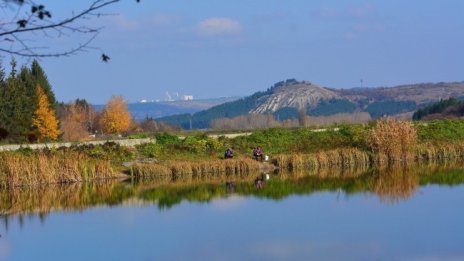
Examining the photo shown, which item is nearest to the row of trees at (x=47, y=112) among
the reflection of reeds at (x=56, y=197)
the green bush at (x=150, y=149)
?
the reflection of reeds at (x=56, y=197)

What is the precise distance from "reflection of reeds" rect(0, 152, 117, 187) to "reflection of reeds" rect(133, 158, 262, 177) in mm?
1245

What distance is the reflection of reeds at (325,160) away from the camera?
33.0 meters

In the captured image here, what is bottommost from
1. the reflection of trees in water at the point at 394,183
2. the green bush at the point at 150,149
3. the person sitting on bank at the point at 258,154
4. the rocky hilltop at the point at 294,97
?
the reflection of trees in water at the point at 394,183

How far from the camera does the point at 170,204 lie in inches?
954

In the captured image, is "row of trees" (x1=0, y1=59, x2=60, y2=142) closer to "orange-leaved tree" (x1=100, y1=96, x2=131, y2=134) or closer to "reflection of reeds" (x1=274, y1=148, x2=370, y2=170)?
"orange-leaved tree" (x1=100, y1=96, x2=131, y2=134)

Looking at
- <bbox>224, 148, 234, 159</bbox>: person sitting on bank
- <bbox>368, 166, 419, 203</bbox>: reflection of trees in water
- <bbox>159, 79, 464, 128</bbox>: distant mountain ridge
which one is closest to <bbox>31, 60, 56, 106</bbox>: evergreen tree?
<bbox>224, 148, 234, 159</bbox>: person sitting on bank

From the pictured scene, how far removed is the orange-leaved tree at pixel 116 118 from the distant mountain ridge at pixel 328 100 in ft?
287

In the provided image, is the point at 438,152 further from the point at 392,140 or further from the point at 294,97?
the point at 294,97

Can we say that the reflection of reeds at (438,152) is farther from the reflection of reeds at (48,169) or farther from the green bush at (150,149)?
the reflection of reeds at (48,169)

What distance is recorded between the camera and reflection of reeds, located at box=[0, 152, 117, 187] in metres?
28.3

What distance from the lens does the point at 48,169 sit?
28.8 m

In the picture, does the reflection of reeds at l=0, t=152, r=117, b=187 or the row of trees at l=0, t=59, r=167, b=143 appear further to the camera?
the row of trees at l=0, t=59, r=167, b=143

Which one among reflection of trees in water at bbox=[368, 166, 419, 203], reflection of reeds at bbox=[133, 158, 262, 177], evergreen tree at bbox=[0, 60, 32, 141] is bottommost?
reflection of trees in water at bbox=[368, 166, 419, 203]

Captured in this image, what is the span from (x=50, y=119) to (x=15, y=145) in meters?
16.3
